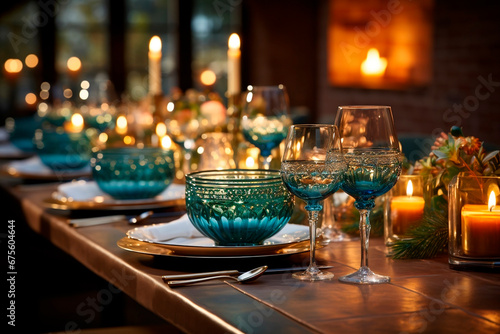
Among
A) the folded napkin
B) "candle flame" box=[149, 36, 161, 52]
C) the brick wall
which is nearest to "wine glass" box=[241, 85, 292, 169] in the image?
the folded napkin

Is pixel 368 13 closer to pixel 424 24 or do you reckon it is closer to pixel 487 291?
pixel 424 24

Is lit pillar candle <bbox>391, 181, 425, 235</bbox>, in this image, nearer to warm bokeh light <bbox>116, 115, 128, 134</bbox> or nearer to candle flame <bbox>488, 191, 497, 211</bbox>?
candle flame <bbox>488, 191, 497, 211</bbox>

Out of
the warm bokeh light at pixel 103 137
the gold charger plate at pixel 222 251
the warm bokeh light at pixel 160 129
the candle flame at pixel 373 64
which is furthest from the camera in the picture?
the candle flame at pixel 373 64

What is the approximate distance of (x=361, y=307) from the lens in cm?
93

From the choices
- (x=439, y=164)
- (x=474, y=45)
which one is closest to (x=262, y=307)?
(x=439, y=164)

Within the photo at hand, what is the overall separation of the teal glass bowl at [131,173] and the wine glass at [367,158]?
0.71 metres

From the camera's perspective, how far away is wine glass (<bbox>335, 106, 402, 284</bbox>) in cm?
111

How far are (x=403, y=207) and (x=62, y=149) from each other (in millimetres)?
1307

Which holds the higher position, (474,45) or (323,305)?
(474,45)

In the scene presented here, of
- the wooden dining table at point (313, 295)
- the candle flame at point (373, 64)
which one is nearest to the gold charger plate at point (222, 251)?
the wooden dining table at point (313, 295)

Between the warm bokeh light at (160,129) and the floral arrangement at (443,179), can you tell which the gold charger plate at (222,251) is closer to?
the floral arrangement at (443,179)

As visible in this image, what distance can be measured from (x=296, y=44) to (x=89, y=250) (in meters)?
6.47

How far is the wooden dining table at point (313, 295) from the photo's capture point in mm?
859

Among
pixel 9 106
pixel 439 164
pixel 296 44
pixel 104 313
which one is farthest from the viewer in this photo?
pixel 296 44
